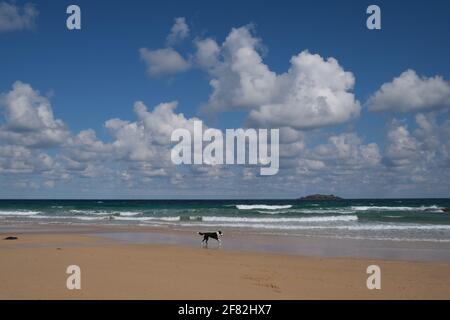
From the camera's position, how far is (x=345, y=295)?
821 cm

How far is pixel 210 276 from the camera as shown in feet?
32.4

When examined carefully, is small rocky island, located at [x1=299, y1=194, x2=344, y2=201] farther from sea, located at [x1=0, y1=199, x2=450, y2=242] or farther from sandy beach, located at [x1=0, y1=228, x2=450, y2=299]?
sandy beach, located at [x1=0, y1=228, x2=450, y2=299]

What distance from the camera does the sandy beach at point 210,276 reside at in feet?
26.6

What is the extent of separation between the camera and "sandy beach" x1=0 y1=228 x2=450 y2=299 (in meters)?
8.09

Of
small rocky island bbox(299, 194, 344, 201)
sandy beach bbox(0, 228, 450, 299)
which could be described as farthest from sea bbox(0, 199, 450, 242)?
small rocky island bbox(299, 194, 344, 201)

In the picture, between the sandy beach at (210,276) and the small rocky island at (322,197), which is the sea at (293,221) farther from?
the small rocky island at (322,197)
